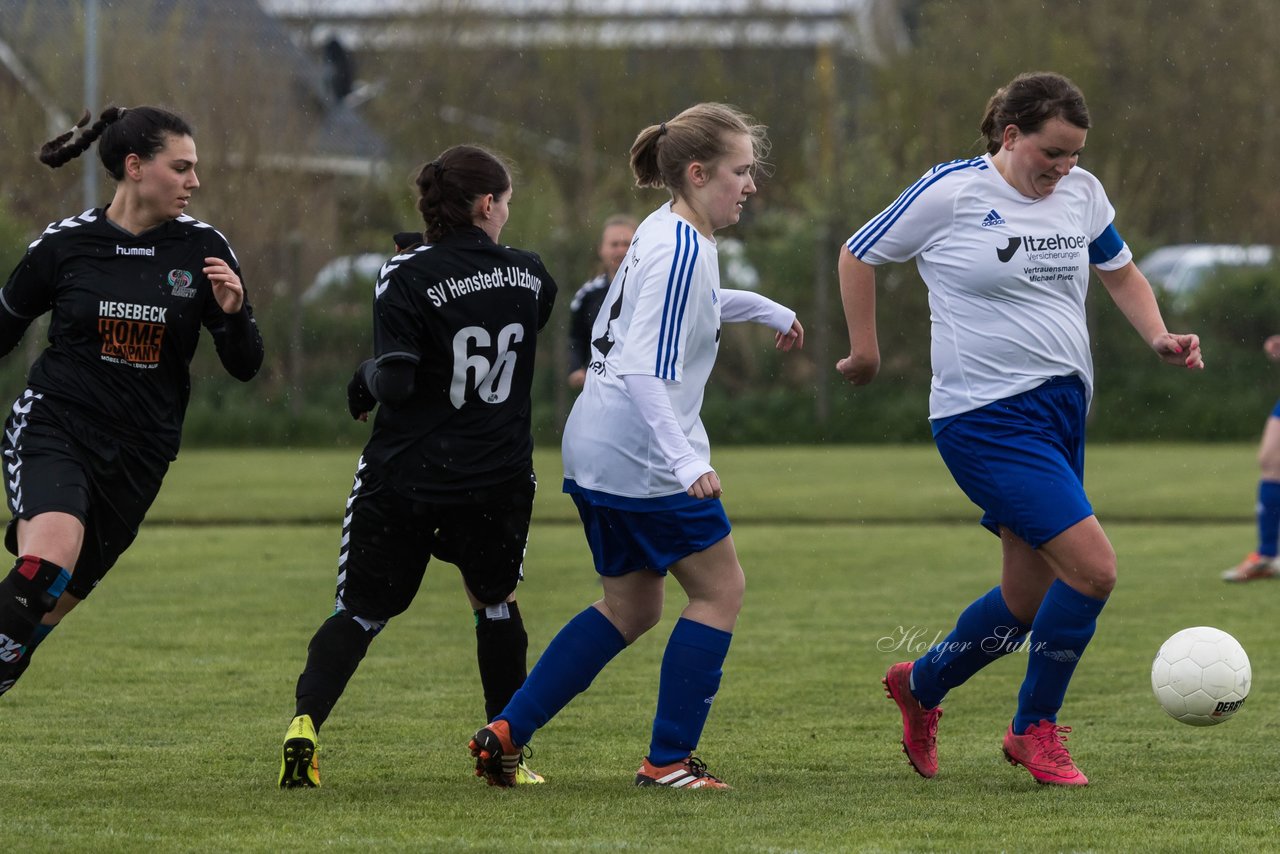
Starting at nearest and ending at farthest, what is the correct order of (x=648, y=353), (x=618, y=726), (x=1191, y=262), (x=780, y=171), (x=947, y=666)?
1. (x=648, y=353)
2. (x=947, y=666)
3. (x=618, y=726)
4. (x=1191, y=262)
5. (x=780, y=171)

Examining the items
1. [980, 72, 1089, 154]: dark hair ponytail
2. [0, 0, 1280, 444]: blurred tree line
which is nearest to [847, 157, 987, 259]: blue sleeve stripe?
[980, 72, 1089, 154]: dark hair ponytail

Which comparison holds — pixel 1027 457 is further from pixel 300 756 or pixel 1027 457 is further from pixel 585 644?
pixel 300 756

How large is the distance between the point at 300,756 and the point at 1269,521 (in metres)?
6.77

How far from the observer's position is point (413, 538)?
4.91 metres

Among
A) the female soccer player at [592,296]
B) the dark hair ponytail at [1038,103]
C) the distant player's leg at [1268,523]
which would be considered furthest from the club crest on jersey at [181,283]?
the distant player's leg at [1268,523]

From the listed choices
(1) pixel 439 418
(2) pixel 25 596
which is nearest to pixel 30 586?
(2) pixel 25 596

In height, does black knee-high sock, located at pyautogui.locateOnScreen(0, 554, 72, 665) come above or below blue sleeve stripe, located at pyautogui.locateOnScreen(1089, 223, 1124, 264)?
below

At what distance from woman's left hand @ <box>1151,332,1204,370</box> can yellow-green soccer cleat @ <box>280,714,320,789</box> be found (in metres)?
2.56

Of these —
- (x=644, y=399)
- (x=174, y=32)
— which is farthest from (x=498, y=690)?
(x=174, y=32)

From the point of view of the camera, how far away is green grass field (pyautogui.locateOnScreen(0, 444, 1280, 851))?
430 centimetres

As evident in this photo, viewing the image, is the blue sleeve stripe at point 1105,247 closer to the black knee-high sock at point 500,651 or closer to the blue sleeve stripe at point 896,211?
the blue sleeve stripe at point 896,211

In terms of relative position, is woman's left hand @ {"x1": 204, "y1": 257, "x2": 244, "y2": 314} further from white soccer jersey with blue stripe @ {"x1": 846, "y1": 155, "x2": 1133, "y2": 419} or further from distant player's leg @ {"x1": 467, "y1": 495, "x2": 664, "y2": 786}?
white soccer jersey with blue stripe @ {"x1": 846, "y1": 155, "x2": 1133, "y2": 419}

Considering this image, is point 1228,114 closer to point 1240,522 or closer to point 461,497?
point 1240,522

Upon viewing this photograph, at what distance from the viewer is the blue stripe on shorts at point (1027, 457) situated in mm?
4797
